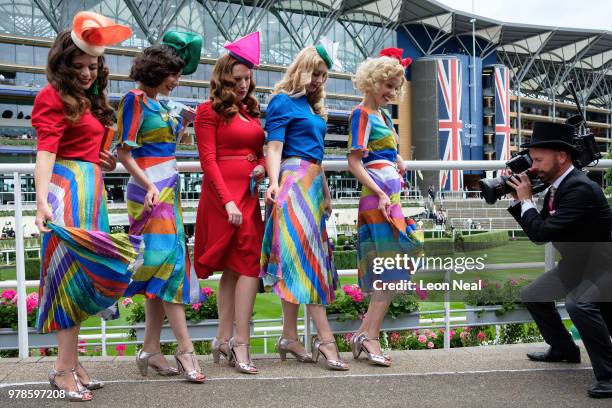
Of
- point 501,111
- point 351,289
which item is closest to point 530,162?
point 351,289

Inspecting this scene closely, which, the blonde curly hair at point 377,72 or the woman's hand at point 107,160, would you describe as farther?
the blonde curly hair at point 377,72

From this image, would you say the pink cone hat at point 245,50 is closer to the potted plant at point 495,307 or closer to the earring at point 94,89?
the earring at point 94,89

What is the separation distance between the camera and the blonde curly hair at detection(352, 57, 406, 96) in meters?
3.61

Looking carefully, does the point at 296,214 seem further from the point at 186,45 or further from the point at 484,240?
the point at 484,240

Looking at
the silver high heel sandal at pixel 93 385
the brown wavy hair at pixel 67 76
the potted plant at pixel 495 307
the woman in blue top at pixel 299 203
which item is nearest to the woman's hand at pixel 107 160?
the brown wavy hair at pixel 67 76

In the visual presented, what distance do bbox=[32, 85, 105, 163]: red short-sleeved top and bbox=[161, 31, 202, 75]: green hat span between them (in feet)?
1.97

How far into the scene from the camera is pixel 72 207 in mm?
2932

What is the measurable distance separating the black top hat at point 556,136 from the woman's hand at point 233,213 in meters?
1.46

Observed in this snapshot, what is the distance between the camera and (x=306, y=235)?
3527mm

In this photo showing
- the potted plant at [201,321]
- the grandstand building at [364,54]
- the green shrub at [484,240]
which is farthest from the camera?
the grandstand building at [364,54]

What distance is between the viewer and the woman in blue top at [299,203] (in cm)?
347

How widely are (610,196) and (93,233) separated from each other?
9.85 feet

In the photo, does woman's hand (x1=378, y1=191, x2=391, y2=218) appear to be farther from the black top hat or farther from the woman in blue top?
the black top hat

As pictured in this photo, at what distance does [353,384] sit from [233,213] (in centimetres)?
99
